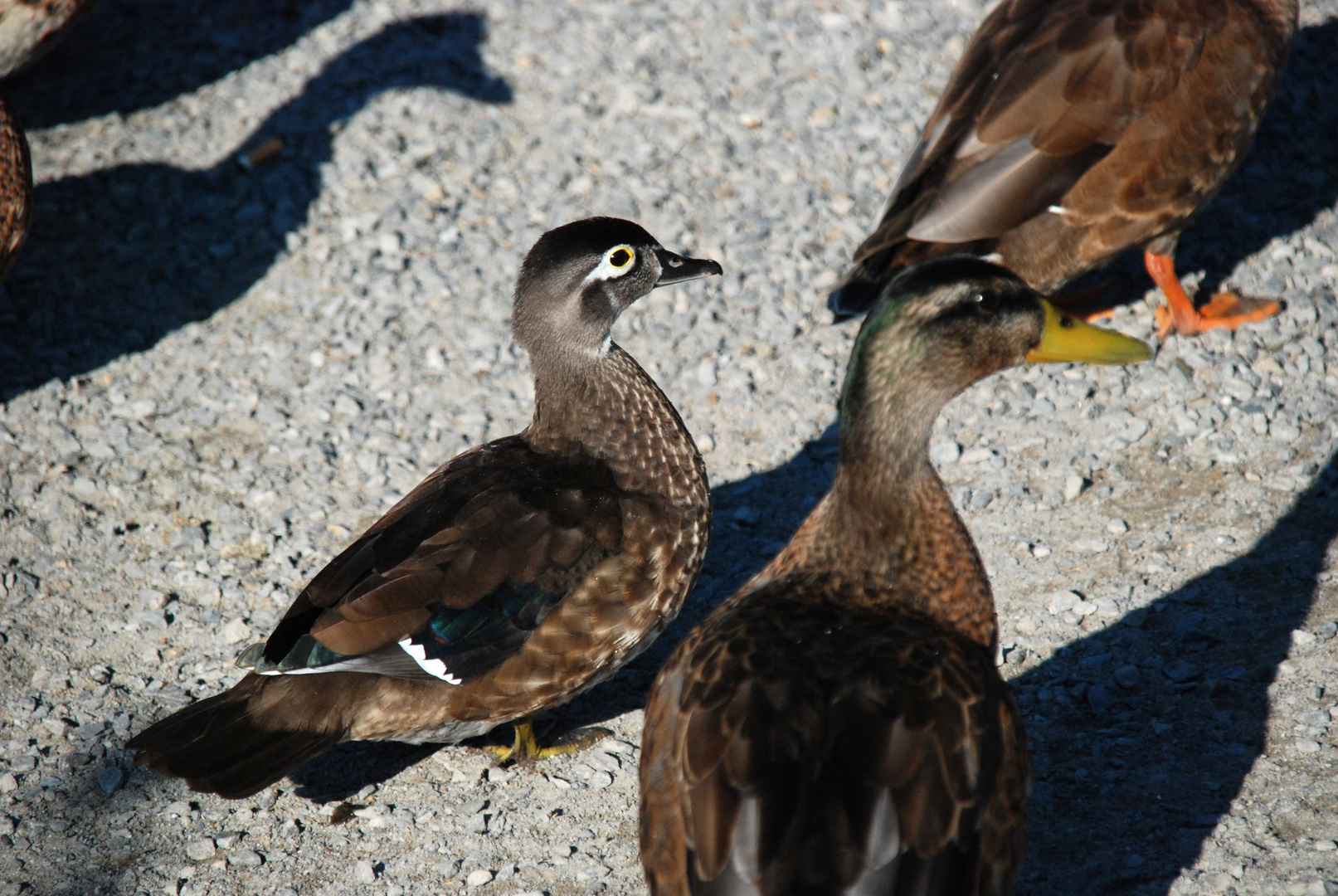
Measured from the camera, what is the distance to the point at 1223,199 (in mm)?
6129

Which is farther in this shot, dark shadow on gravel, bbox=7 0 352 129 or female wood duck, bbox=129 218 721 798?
dark shadow on gravel, bbox=7 0 352 129

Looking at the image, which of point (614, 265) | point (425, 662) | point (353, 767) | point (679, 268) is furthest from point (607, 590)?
point (679, 268)

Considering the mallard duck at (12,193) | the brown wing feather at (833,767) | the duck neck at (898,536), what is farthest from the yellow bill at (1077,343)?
the mallard duck at (12,193)

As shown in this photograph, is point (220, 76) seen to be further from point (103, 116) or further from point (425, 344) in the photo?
point (425, 344)

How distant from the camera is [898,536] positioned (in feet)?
10.8

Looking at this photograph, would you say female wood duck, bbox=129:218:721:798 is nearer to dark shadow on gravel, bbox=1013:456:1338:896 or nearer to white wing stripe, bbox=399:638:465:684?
white wing stripe, bbox=399:638:465:684

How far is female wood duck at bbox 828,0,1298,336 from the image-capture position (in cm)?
485

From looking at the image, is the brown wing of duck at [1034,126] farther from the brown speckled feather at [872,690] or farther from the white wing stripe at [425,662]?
the white wing stripe at [425,662]

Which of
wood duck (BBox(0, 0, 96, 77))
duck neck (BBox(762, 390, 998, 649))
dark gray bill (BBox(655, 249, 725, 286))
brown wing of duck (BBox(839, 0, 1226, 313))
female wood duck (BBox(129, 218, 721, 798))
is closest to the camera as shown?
duck neck (BBox(762, 390, 998, 649))

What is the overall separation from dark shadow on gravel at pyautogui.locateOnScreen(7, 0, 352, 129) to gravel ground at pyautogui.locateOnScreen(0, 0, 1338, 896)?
27 millimetres

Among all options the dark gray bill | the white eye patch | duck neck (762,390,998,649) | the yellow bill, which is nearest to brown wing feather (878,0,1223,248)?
the dark gray bill

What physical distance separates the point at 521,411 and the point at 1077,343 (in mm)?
2553

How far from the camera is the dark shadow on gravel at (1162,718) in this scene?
10.9 ft

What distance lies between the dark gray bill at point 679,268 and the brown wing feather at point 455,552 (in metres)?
0.82
